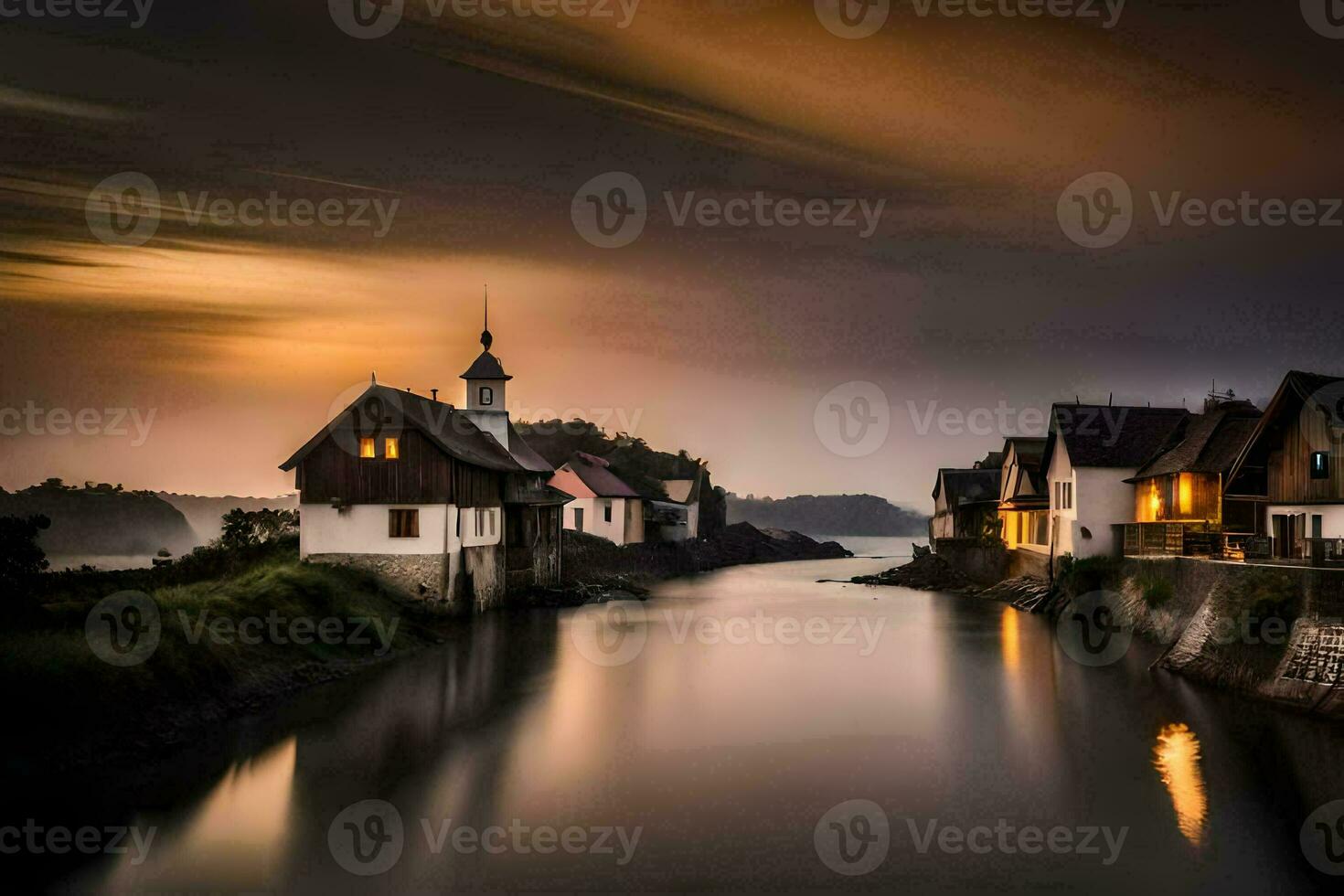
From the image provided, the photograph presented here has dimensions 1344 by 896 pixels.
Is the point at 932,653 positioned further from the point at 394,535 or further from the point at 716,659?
the point at 394,535

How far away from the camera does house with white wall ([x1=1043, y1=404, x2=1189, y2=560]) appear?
46688 mm

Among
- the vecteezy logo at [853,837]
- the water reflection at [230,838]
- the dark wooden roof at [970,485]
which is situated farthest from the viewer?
the dark wooden roof at [970,485]

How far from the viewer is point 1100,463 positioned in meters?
46.7

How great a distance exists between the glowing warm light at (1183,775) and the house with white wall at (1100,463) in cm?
2520

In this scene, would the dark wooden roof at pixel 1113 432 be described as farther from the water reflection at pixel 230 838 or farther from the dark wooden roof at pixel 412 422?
the water reflection at pixel 230 838

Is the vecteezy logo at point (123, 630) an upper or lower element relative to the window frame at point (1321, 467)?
lower

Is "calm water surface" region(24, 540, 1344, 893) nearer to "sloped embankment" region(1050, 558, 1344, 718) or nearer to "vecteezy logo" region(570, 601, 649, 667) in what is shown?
"sloped embankment" region(1050, 558, 1344, 718)

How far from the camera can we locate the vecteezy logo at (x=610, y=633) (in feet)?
117

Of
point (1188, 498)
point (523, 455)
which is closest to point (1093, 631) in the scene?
point (1188, 498)

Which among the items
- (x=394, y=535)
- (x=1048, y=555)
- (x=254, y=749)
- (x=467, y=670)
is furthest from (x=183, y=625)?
(x=1048, y=555)

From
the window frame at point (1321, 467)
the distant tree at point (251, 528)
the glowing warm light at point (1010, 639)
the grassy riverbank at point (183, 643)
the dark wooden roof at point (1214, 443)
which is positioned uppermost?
the dark wooden roof at point (1214, 443)

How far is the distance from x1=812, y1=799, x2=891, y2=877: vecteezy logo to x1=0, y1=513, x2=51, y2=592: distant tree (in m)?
17.0

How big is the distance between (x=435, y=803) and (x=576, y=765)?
147 inches

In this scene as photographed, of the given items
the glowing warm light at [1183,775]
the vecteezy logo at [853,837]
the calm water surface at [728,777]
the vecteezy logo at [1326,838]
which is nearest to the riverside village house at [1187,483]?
the calm water surface at [728,777]
